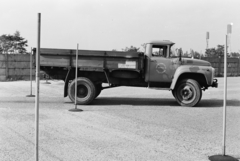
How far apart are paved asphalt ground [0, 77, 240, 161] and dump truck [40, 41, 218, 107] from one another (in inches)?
29.2

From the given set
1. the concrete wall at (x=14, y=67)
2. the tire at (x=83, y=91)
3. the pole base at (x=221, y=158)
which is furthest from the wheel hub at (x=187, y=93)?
the concrete wall at (x=14, y=67)

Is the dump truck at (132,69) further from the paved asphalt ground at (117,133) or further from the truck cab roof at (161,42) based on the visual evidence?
the paved asphalt ground at (117,133)

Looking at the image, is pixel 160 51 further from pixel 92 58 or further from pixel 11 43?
pixel 11 43

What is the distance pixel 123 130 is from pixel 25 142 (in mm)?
2249

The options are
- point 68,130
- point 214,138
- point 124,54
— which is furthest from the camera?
point 124,54

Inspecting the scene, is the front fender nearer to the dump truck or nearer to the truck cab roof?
the dump truck

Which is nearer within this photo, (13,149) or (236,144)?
(13,149)

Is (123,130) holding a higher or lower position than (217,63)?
lower

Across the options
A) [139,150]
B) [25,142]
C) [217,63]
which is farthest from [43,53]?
[217,63]

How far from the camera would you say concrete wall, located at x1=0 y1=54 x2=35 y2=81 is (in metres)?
23.3

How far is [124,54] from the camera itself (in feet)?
36.9

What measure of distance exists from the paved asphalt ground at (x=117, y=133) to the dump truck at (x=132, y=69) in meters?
0.74

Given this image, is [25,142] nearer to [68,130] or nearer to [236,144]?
[68,130]

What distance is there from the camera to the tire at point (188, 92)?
36.3 feet
